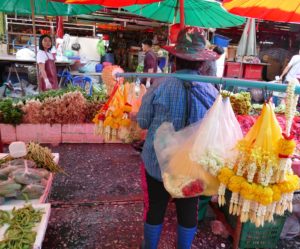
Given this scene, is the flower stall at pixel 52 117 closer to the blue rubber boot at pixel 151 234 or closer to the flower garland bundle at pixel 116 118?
the flower garland bundle at pixel 116 118

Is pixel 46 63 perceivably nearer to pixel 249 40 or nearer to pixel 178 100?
pixel 178 100

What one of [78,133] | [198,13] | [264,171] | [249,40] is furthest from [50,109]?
[249,40]

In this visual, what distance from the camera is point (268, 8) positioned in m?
2.77

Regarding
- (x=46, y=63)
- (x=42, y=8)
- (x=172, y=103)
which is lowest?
(x=172, y=103)

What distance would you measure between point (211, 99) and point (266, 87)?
59 cm

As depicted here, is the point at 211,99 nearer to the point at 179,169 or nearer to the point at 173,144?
the point at 173,144

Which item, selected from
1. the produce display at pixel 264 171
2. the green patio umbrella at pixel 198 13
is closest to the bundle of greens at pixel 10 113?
the green patio umbrella at pixel 198 13

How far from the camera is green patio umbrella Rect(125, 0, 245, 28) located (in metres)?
4.14

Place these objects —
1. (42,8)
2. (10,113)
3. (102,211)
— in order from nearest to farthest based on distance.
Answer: (102,211)
(10,113)
(42,8)

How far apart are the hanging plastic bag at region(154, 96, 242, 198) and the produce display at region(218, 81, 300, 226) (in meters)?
0.14

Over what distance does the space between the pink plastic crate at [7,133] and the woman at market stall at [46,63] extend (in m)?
1.55

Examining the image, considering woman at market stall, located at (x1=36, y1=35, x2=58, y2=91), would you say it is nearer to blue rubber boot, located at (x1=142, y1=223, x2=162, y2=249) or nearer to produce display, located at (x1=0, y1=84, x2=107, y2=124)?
produce display, located at (x1=0, y1=84, x2=107, y2=124)

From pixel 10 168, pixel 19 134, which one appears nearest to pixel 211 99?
pixel 10 168

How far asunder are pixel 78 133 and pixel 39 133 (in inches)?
26.9
